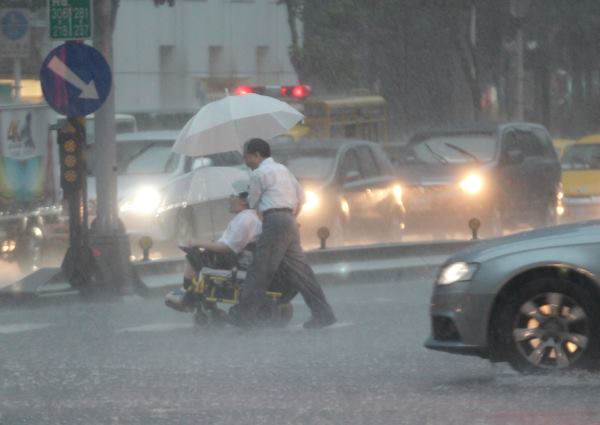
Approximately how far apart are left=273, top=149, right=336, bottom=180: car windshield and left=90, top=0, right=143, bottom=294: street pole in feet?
13.2

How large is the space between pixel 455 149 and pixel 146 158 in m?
4.60

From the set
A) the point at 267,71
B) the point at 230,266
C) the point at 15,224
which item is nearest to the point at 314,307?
the point at 230,266

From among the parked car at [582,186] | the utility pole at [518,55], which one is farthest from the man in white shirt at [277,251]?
the utility pole at [518,55]

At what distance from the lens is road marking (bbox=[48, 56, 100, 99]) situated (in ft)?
57.8

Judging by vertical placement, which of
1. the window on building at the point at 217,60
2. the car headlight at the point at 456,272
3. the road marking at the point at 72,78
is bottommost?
the car headlight at the point at 456,272

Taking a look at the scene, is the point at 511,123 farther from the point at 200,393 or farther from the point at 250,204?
the point at 200,393

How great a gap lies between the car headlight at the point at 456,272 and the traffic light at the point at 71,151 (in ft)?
24.9

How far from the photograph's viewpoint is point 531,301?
414 inches

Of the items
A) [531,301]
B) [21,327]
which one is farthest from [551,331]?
[21,327]

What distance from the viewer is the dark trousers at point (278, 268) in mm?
14367

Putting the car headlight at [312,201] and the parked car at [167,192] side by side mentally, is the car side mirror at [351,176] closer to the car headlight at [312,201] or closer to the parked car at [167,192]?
the car headlight at [312,201]

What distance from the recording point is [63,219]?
2259cm

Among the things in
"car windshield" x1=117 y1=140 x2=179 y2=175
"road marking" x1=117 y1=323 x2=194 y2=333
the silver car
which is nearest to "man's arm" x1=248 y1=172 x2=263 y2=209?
"road marking" x1=117 y1=323 x2=194 y2=333

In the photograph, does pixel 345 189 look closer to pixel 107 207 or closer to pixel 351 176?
pixel 351 176
